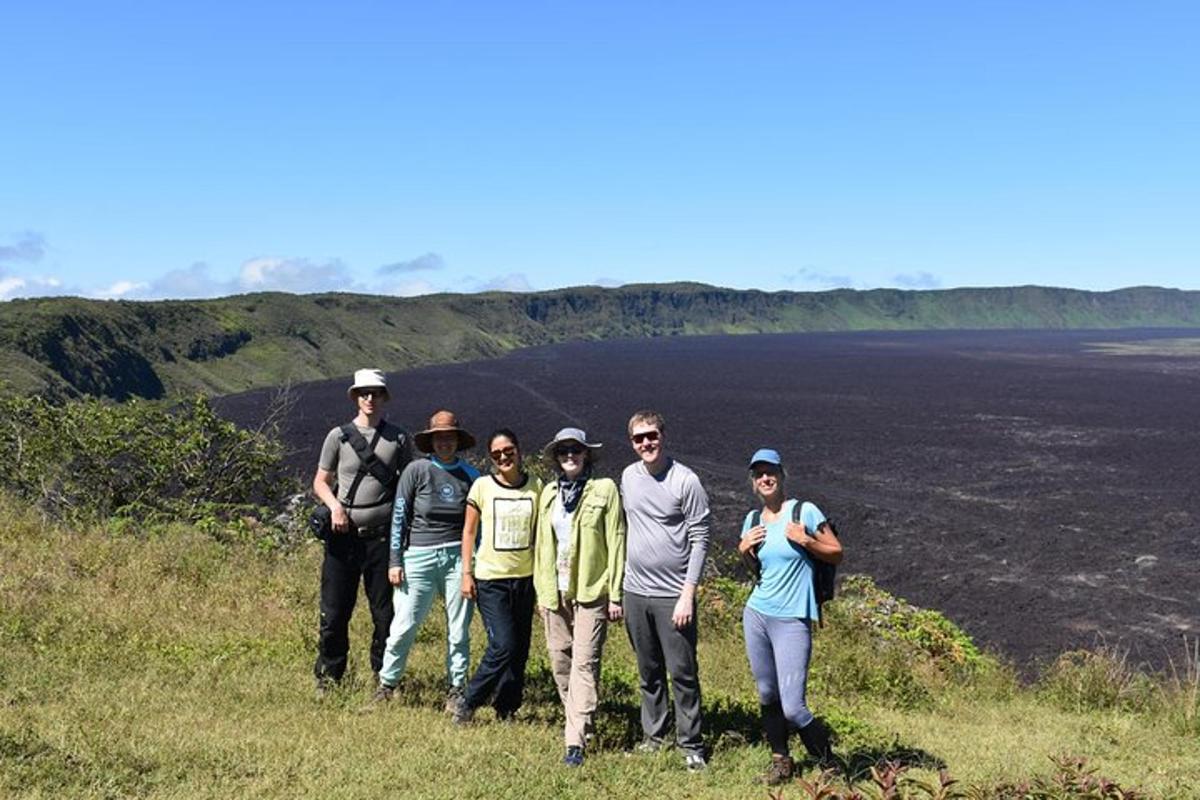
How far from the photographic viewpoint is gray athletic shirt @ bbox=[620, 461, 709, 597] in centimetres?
559

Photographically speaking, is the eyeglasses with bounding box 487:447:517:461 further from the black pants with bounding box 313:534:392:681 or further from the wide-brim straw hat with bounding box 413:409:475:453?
the black pants with bounding box 313:534:392:681

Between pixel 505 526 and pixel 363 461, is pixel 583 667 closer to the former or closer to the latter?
pixel 505 526

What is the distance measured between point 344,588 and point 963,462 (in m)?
49.8

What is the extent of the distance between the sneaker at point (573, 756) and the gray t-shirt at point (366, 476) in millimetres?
2097

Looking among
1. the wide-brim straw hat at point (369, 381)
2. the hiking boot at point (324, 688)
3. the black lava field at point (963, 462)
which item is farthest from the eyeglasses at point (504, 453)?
the black lava field at point (963, 462)

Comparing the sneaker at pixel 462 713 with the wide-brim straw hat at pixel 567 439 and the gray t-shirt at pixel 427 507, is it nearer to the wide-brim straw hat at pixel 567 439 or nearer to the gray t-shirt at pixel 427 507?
the gray t-shirt at pixel 427 507

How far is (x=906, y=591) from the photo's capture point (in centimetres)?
2952

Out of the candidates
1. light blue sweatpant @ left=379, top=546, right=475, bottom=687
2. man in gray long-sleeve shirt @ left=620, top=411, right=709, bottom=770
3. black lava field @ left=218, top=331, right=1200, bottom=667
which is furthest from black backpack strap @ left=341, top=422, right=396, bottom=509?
black lava field @ left=218, top=331, right=1200, bottom=667

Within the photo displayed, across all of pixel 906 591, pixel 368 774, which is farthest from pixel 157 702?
pixel 906 591

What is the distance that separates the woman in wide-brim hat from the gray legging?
2.04 m

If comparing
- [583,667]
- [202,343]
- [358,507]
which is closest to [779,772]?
[583,667]

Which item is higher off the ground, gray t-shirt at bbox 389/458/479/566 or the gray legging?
gray t-shirt at bbox 389/458/479/566

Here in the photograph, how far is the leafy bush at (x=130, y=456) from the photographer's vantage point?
664 inches

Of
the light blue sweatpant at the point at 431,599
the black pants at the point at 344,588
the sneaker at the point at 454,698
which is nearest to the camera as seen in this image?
the sneaker at the point at 454,698
